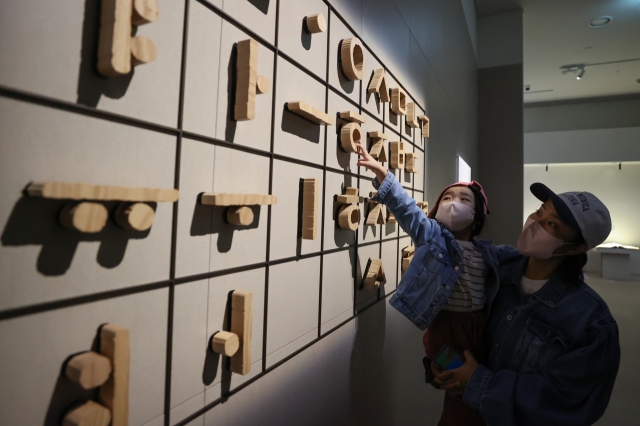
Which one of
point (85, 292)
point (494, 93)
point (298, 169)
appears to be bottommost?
point (85, 292)

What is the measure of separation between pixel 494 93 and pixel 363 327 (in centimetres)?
449

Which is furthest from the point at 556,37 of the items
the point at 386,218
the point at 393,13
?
the point at 386,218

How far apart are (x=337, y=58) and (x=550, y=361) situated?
113 centimetres

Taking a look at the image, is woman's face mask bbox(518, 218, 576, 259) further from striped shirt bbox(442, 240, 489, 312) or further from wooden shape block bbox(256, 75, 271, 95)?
wooden shape block bbox(256, 75, 271, 95)

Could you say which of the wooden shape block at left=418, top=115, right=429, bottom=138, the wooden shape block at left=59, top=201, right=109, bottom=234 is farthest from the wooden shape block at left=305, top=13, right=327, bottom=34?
the wooden shape block at left=418, top=115, right=429, bottom=138

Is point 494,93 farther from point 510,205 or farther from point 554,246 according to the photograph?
point 554,246

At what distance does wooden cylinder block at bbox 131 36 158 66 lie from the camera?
53 centimetres

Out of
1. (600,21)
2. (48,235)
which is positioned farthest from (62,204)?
(600,21)

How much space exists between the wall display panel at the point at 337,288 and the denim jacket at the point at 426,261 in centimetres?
18

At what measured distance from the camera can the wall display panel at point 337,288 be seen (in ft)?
3.94

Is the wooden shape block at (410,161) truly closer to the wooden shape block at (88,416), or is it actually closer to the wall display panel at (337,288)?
the wall display panel at (337,288)

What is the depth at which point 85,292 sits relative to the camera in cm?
53

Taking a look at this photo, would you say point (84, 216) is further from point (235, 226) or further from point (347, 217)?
point (347, 217)

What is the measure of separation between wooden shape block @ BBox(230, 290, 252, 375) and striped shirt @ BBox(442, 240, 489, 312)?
82 centimetres
